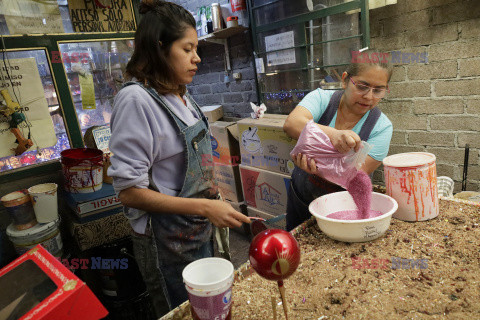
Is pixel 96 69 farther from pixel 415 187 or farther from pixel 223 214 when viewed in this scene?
pixel 415 187

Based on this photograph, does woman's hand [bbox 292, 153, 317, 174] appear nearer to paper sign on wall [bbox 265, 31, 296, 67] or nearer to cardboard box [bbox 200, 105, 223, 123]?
paper sign on wall [bbox 265, 31, 296, 67]

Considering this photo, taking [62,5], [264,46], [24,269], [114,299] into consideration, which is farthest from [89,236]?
[264,46]

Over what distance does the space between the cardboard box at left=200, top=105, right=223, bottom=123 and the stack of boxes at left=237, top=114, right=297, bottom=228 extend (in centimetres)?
87

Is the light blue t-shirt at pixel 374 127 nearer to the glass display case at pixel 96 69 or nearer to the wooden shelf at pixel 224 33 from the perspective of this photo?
the glass display case at pixel 96 69

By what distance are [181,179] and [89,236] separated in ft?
3.27

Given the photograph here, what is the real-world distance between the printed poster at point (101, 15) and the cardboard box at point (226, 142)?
114 cm

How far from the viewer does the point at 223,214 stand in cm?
100

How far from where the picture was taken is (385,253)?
1056 millimetres

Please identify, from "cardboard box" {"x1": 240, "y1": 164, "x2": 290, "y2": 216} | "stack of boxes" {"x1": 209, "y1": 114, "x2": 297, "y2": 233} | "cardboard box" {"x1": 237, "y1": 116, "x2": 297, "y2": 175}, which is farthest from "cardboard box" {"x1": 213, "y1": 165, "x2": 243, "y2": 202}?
"cardboard box" {"x1": 237, "y1": 116, "x2": 297, "y2": 175}

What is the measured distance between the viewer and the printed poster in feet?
6.81

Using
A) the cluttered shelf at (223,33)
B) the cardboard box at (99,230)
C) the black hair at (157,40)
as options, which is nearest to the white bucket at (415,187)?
the black hair at (157,40)

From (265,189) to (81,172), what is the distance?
1453mm

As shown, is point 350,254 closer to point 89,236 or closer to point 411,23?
point 89,236

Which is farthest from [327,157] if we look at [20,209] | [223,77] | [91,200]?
[223,77]
